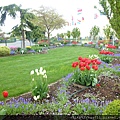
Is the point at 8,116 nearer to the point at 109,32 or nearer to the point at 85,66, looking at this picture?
the point at 85,66

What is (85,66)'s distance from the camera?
162 inches

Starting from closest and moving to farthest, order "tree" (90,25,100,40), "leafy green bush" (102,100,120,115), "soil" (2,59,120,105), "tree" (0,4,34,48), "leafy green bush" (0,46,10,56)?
"leafy green bush" (102,100,120,115), "soil" (2,59,120,105), "leafy green bush" (0,46,10,56), "tree" (0,4,34,48), "tree" (90,25,100,40)

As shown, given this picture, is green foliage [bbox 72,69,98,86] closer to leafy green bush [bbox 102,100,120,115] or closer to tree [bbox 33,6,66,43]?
leafy green bush [bbox 102,100,120,115]

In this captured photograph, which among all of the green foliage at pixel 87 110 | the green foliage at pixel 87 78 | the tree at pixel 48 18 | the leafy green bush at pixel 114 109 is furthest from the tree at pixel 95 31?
the leafy green bush at pixel 114 109

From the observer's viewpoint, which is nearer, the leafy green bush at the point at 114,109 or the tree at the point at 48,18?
the leafy green bush at the point at 114,109

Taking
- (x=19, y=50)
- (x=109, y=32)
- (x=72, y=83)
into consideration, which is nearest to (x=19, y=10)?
(x=19, y=50)

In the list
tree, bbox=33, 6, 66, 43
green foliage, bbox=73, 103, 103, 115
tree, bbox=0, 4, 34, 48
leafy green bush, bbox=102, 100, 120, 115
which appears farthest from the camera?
tree, bbox=33, 6, 66, 43

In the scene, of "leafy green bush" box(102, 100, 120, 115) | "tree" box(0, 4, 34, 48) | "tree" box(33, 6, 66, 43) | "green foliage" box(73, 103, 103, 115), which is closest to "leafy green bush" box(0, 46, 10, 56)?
"tree" box(0, 4, 34, 48)

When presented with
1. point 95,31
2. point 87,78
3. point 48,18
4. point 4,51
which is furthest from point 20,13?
point 87,78

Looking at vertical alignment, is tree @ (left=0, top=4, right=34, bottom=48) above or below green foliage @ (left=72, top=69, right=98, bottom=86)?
above

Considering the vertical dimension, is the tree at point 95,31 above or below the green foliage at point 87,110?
above

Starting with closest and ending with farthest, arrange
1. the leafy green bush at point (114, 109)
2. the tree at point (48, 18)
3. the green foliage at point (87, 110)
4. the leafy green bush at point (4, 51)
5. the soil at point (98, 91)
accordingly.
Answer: the leafy green bush at point (114, 109) < the green foliage at point (87, 110) < the soil at point (98, 91) < the leafy green bush at point (4, 51) < the tree at point (48, 18)

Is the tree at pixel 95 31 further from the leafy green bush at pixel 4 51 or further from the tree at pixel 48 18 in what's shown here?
the leafy green bush at pixel 4 51

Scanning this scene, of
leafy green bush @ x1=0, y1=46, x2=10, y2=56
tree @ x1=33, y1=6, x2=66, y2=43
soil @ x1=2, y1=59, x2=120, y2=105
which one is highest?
tree @ x1=33, y1=6, x2=66, y2=43
